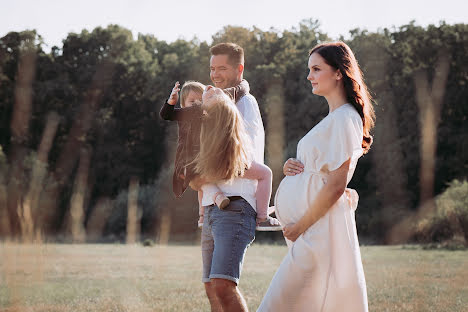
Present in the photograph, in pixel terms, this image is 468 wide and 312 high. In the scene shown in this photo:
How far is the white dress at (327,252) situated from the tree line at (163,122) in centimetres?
2145

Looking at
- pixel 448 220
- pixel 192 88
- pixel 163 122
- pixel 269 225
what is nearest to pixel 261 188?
pixel 269 225

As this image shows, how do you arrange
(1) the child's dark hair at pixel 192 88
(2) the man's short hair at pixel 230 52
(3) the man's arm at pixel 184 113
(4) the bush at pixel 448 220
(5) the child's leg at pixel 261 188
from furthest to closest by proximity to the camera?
(4) the bush at pixel 448 220 < (1) the child's dark hair at pixel 192 88 < (2) the man's short hair at pixel 230 52 < (3) the man's arm at pixel 184 113 < (5) the child's leg at pixel 261 188

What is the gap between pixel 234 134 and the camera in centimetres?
418

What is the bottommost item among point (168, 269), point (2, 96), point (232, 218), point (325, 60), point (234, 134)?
point (168, 269)

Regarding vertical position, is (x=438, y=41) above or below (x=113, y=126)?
above

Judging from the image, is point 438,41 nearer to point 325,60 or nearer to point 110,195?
point 110,195

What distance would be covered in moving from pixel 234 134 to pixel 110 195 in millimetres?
35025

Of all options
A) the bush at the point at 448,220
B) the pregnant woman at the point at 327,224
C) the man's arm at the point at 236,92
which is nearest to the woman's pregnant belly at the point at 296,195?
the pregnant woman at the point at 327,224

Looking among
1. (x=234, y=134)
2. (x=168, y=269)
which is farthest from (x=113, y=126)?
(x=234, y=134)

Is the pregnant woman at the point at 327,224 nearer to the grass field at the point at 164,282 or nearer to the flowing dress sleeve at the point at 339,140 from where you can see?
the flowing dress sleeve at the point at 339,140

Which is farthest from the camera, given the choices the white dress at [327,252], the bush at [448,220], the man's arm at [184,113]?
the bush at [448,220]

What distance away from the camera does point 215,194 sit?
4180 millimetres

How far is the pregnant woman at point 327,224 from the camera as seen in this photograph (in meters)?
3.60

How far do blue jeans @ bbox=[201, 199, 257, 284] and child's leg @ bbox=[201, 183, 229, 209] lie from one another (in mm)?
65
